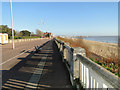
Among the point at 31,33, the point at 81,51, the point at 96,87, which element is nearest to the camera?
the point at 96,87

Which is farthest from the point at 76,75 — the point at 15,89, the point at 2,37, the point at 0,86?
the point at 2,37

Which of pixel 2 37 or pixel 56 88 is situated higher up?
pixel 2 37

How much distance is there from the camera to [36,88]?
391 cm

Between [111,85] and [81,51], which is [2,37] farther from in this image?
[111,85]

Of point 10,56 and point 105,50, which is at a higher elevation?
point 105,50

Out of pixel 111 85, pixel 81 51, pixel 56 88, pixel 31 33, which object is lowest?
pixel 56 88

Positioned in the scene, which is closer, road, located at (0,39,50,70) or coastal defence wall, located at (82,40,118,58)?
Answer: road, located at (0,39,50,70)

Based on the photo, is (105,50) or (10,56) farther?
(105,50)

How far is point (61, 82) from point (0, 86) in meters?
2.13

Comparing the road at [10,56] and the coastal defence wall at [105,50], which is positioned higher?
the coastal defence wall at [105,50]

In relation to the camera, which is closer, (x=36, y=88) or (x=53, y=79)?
(x=36, y=88)

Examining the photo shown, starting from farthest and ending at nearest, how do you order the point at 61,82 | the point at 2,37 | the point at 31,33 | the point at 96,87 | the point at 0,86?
the point at 31,33 → the point at 2,37 → the point at 61,82 → the point at 0,86 → the point at 96,87

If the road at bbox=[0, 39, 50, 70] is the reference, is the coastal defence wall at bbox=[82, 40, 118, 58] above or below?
above

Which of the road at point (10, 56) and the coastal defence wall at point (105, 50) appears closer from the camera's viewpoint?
the road at point (10, 56)
